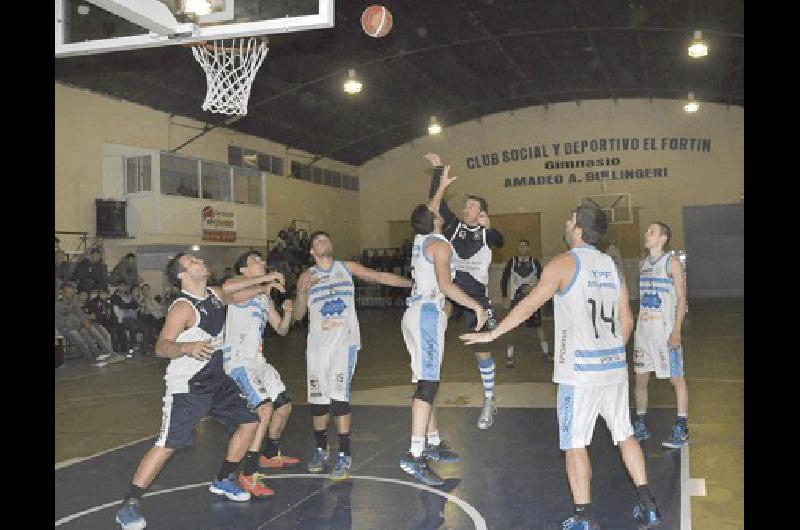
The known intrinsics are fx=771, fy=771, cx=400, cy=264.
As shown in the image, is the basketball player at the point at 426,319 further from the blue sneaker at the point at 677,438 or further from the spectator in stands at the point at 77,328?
the spectator in stands at the point at 77,328

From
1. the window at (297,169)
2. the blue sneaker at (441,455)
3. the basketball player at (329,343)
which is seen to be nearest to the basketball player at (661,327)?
the blue sneaker at (441,455)

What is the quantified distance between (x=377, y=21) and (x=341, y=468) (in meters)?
9.68

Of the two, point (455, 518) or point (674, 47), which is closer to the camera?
point (455, 518)

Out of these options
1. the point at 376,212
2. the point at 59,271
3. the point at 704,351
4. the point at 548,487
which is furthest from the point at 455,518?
the point at 376,212

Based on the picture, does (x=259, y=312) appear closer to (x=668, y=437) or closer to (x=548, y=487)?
(x=548, y=487)

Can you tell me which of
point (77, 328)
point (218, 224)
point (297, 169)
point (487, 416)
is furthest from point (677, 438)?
point (297, 169)

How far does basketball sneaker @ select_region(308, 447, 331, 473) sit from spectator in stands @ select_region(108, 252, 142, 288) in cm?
1164

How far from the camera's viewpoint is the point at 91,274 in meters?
A: 16.2

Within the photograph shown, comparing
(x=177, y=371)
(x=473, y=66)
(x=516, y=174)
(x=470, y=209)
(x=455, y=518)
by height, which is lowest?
(x=455, y=518)

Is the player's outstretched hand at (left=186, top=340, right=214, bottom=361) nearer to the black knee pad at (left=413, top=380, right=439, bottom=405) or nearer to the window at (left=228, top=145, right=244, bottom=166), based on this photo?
the black knee pad at (left=413, top=380, right=439, bottom=405)

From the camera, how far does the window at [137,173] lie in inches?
747

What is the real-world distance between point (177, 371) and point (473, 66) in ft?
64.6

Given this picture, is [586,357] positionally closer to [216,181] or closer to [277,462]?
[277,462]
